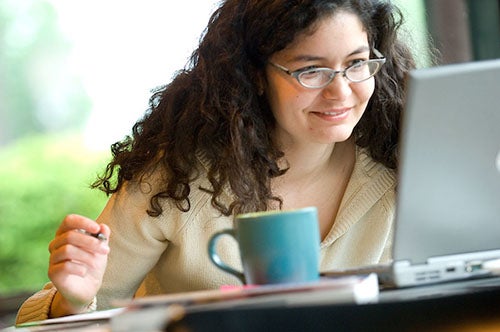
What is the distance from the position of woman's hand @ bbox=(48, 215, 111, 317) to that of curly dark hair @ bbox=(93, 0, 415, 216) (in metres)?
0.31

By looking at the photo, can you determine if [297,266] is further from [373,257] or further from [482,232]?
[373,257]

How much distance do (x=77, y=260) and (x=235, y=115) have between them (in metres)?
0.52

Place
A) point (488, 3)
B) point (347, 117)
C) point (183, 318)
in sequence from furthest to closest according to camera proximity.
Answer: point (488, 3) < point (347, 117) < point (183, 318)

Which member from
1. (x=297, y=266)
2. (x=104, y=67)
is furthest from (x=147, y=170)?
(x=104, y=67)

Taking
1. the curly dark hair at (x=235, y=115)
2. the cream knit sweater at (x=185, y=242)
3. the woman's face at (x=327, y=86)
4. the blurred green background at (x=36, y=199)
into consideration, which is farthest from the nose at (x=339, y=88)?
the blurred green background at (x=36, y=199)

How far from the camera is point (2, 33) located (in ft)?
14.8

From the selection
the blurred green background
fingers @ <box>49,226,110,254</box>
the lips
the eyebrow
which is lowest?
the blurred green background

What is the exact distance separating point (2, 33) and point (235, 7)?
8.87 ft

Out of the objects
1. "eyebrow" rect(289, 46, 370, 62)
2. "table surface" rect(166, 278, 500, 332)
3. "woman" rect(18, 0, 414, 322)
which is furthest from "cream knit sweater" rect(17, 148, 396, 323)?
"table surface" rect(166, 278, 500, 332)

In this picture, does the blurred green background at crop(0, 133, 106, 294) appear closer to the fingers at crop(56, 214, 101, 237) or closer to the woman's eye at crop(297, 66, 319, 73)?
the woman's eye at crop(297, 66, 319, 73)

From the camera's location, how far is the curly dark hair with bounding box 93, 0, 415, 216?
6.48 feet

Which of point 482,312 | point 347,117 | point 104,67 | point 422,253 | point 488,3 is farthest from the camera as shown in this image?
point 104,67

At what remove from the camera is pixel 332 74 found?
1.90 meters

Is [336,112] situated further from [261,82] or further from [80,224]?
[80,224]
